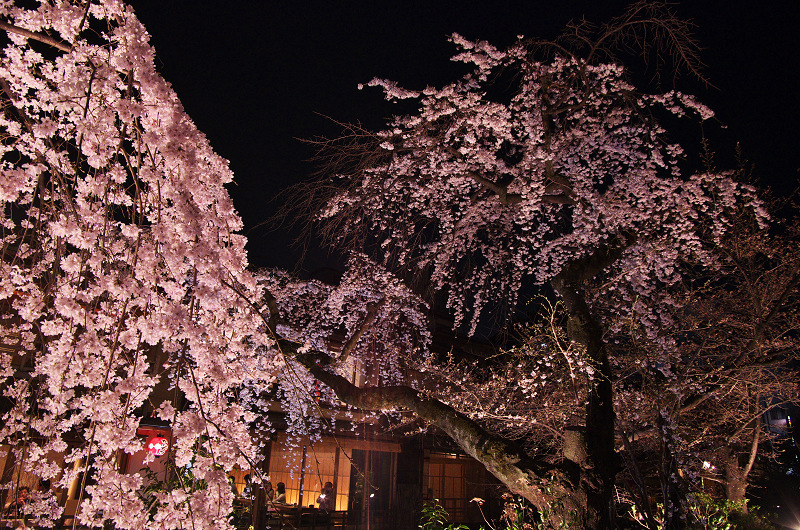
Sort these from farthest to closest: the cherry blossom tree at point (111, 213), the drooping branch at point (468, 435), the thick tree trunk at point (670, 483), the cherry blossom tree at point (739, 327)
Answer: the cherry blossom tree at point (739, 327), the thick tree trunk at point (670, 483), the drooping branch at point (468, 435), the cherry blossom tree at point (111, 213)

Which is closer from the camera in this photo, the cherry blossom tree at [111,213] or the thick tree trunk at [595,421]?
the cherry blossom tree at [111,213]

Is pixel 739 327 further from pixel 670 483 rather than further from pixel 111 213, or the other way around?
pixel 111 213

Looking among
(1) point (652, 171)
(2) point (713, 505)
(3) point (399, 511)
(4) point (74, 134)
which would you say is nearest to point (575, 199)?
(1) point (652, 171)

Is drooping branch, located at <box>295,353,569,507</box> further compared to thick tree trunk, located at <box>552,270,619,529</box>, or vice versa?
drooping branch, located at <box>295,353,569,507</box>

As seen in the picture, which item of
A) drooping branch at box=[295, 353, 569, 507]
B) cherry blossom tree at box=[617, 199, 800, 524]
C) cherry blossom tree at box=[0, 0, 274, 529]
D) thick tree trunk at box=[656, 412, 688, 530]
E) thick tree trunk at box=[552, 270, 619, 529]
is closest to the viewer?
cherry blossom tree at box=[0, 0, 274, 529]

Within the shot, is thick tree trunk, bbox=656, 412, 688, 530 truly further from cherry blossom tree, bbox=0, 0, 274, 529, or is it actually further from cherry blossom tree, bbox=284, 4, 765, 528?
cherry blossom tree, bbox=0, 0, 274, 529

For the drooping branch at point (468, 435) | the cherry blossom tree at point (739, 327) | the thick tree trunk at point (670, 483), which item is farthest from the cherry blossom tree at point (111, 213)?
the cherry blossom tree at point (739, 327)

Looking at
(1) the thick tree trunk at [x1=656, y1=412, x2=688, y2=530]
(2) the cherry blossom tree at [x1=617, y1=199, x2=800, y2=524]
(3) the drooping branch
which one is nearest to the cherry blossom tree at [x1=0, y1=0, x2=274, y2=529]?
(3) the drooping branch

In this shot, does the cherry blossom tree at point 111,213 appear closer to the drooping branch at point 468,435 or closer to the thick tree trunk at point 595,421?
the drooping branch at point 468,435

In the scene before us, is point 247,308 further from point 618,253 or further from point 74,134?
point 618,253

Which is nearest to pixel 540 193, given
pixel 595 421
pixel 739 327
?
pixel 595 421

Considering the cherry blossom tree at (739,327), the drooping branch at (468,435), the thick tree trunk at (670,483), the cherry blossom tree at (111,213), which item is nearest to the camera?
the cherry blossom tree at (111,213)

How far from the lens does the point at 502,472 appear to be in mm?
5840

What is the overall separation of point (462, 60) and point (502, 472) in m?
6.08
